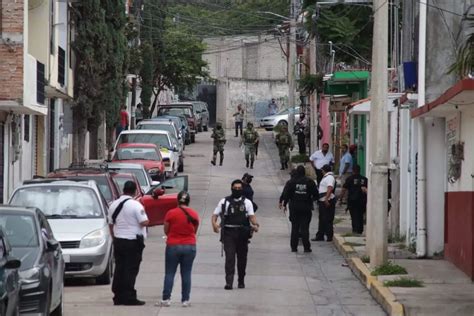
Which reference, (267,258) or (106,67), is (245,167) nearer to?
(106,67)

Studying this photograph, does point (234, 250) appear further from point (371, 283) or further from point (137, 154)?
point (137, 154)

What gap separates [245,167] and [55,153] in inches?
431

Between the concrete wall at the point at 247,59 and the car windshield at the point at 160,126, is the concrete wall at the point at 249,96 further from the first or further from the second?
the car windshield at the point at 160,126

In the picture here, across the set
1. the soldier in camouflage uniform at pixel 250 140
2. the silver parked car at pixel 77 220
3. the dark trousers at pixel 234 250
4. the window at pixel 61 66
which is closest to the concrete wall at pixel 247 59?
the soldier in camouflage uniform at pixel 250 140

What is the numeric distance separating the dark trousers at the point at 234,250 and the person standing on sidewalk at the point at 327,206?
7.72 meters

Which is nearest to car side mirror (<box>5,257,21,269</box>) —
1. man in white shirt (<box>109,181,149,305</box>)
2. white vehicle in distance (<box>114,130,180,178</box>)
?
man in white shirt (<box>109,181,149,305</box>)

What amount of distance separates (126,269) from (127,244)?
360 millimetres

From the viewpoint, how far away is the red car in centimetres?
3800

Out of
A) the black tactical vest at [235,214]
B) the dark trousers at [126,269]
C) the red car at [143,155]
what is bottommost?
the dark trousers at [126,269]

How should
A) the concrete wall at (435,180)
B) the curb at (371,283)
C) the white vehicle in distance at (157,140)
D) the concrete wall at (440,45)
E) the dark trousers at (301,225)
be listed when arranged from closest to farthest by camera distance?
the curb at (371,283) < the concrete wall at (440,45) < the concrete wall at (435,180) < the dark trousers at (301,225) < the white vehicle in distance at (157,140)

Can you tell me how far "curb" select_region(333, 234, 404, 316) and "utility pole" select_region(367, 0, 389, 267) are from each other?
542 mm

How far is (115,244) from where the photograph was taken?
16906 millimetres

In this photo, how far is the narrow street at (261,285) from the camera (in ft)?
54.6

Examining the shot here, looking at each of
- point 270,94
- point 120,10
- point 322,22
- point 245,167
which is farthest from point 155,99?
point 322,22
